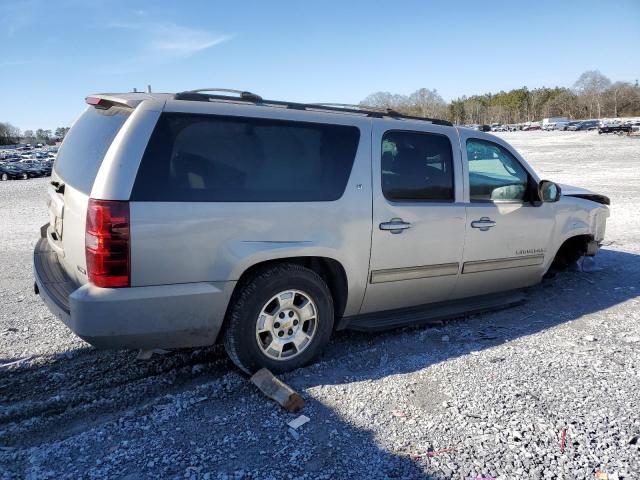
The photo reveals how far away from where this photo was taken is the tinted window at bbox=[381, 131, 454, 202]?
13.4 feet

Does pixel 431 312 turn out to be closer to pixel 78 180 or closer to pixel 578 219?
pixel 578 219

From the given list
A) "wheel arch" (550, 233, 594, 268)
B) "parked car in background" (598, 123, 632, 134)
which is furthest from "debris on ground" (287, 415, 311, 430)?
"parked car in background" (598, 123, 632, 134)

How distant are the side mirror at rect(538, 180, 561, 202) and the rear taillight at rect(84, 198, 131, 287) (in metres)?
3.81

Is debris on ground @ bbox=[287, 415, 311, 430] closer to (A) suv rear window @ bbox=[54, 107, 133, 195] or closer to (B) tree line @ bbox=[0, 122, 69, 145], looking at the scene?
(A) suv rear window @ bbox=[54, 107, 133, 195]

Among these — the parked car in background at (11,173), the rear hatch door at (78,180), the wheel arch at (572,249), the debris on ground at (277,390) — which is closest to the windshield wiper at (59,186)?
the rear hatch door at (78,180)

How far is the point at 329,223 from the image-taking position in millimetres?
3742

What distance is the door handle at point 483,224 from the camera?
178 inches

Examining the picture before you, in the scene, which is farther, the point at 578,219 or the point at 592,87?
the point at 592,87

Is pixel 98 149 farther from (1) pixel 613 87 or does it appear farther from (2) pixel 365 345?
(1) pixel 613 87

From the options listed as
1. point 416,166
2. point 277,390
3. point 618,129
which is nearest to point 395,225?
point 416,166

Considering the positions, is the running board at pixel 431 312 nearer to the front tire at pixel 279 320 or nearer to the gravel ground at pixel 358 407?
the gravel ground at pixel 358 407

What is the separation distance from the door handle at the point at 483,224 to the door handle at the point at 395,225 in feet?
2.58

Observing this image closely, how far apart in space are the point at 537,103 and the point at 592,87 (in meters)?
16.4

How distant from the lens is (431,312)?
4547mm
